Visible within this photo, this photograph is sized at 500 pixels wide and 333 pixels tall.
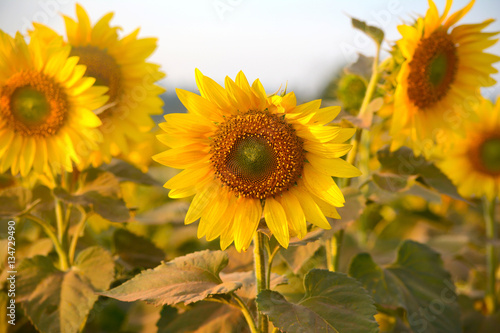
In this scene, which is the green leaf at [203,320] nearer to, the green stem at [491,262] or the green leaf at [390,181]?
the green leaf at [390,181]

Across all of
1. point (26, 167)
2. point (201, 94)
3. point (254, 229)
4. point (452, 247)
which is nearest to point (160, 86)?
point (26, 167)

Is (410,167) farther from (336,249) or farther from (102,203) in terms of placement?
(102,203)

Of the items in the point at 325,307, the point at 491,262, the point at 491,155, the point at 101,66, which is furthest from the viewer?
the point at 491,155

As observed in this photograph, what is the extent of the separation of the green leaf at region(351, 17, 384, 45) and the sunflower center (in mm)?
1222

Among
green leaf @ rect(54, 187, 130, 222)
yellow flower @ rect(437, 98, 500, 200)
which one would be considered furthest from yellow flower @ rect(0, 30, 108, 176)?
yellow flower @ rect(437, 98, 500, 200)

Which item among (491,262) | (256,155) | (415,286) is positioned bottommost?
(491,262)

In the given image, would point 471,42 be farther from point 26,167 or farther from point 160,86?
point 26,167

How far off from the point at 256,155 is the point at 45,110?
2.98 ft

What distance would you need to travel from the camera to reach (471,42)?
6.09 feet

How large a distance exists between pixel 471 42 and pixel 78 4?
1.57m

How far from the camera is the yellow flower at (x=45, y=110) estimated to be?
1.67 metres

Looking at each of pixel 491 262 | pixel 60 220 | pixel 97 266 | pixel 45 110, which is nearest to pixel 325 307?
pixel 97 266

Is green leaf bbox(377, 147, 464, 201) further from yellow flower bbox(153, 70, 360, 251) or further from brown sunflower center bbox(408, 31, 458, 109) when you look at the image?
yellow flower bbox(153, 70, 360, 251)

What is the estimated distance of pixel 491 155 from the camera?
2510 millimetres
